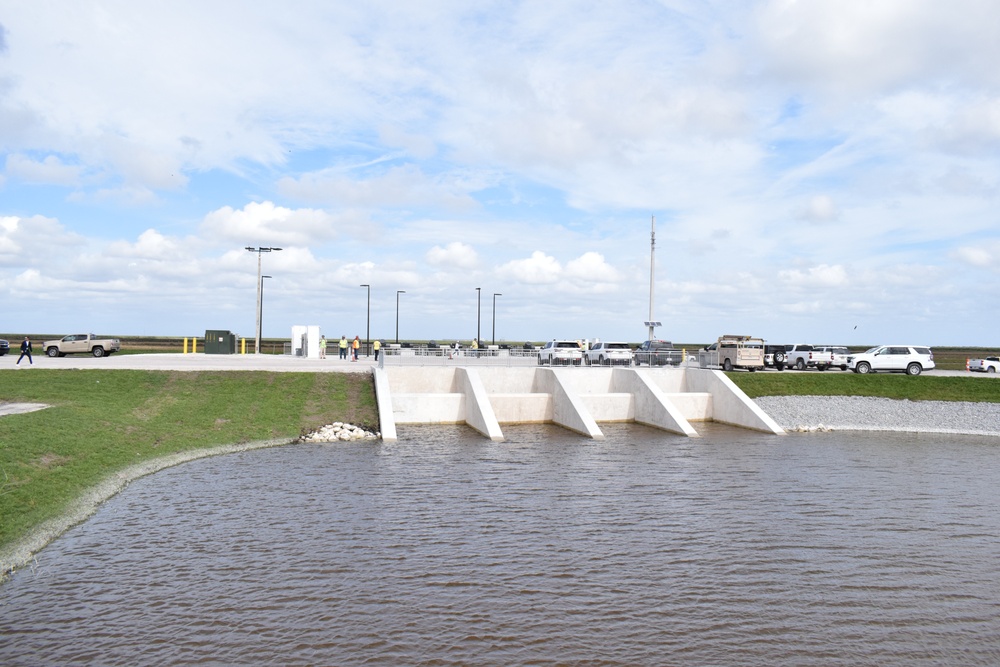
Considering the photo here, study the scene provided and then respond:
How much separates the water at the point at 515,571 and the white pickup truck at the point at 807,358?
28271 millimetres

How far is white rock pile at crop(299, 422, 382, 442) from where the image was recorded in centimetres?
2616

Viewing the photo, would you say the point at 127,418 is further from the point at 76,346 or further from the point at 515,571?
the point at 76,346

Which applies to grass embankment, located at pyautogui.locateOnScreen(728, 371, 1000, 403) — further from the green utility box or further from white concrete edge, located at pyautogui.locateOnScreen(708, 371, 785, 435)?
the green utility box

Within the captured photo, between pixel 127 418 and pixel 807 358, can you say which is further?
pixel 807 358

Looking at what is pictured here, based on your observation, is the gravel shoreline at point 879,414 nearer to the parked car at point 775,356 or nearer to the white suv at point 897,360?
the white suv at point 897,360

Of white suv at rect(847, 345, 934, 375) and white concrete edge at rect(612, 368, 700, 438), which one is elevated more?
white suv at rect(847, 345, 934, 375)

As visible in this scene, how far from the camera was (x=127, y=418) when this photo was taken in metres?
24.5

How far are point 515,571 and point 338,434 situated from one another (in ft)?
→ 52.2

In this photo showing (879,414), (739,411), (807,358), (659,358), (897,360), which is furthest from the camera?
(807,358)

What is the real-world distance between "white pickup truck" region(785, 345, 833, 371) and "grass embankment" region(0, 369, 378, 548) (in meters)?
31.0

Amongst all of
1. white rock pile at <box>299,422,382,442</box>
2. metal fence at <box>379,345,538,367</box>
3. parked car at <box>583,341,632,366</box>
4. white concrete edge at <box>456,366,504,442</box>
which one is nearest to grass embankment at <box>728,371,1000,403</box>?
parked car at <box>583,341,632,366</box>

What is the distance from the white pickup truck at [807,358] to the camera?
159ft

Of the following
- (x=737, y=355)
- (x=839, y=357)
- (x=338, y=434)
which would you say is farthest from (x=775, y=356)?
(x=338, y=434)

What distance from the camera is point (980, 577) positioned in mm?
12086
